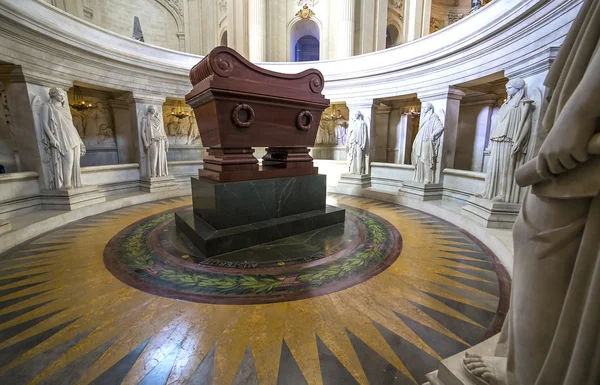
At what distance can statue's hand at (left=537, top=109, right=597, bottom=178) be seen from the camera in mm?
829

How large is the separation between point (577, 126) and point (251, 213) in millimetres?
3168

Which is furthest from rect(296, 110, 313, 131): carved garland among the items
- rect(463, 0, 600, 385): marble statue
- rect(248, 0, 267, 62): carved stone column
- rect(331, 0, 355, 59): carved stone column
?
rect(248, 0, 267, 62): carved stone column

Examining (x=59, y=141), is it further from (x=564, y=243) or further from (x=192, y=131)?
(x=564, y=243)

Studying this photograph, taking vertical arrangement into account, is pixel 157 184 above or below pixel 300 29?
below

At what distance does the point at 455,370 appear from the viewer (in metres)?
1.23

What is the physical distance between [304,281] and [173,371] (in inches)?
51.1

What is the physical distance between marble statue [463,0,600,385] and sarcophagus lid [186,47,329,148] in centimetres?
294

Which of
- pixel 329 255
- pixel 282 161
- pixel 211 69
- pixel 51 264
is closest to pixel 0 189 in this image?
pixel 51 264

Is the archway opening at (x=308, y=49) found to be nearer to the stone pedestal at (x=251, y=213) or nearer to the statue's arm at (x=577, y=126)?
the stone pedestal at (x=251, y=213)

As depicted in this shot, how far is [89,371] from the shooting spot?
1.56 m

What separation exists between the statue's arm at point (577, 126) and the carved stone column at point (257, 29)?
1189cm

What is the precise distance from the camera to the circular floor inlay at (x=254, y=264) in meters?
2.41

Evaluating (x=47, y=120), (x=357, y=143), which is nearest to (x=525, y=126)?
(x=357, y=143)

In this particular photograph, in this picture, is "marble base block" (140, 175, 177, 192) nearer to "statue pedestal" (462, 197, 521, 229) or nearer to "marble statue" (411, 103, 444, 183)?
"marble statue" (411, 103, 444, 183)
